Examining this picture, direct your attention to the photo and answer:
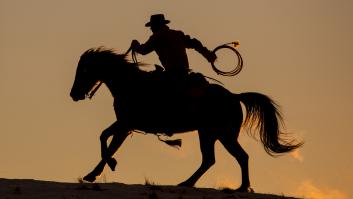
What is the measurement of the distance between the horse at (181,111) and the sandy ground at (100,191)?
1.55 m

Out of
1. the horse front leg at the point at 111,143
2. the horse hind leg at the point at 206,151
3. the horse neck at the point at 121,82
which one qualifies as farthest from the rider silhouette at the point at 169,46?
the horse front leg at the point at 111,143

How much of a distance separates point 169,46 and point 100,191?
160 inches

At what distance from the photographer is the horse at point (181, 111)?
66.3 feet

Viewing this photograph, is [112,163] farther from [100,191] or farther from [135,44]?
[100,191]

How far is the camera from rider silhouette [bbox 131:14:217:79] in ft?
67.2

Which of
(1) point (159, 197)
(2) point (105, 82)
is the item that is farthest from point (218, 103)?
(1) point (159, 197)

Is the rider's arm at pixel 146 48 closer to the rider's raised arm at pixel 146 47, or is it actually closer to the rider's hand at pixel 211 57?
the rider's raised arm at pixel 146 47

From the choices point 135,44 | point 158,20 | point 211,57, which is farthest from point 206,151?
point 158,20

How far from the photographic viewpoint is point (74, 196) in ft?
54.7

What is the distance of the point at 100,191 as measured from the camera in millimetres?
17297

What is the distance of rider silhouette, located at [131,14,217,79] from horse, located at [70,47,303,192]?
0.31m

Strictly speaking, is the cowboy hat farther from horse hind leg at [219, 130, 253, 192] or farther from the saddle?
horse hind leg at [219, 130, 253, 192]

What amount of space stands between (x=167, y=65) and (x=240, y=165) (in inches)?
85.0

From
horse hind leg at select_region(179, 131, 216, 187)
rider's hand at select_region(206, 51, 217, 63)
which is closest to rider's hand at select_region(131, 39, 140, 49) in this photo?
rider's hand at select_region(206, 51, 217, 63)
